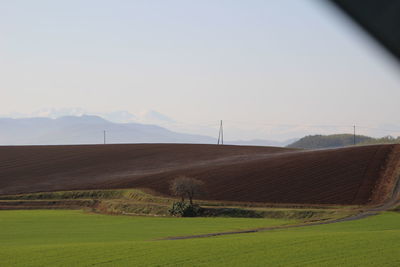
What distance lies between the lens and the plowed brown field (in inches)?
2552

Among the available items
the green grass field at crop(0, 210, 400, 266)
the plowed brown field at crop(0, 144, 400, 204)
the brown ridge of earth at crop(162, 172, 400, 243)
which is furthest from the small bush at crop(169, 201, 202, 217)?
the brown ridge of earth at crop(162, 172, 400, 243)

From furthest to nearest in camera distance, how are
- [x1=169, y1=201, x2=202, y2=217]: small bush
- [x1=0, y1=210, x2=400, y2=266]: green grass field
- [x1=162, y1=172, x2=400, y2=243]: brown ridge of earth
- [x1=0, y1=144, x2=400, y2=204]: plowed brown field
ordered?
[x1=0, y1=144, x2=400, y2=204]: plowed brown field < [x1=169, y1=201, x2=202, y2=217]: small bush < [x1=162, y1=172, x2=400, y2=243]: brown ridge of earth < [x1=0, y1=210, x2=400, y2=266]: green grass field

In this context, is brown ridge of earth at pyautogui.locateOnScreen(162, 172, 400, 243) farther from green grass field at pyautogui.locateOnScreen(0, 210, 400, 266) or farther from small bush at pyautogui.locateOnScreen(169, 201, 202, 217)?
small bush at pyautogui.locateOnScreen(169, 201, 202, 217)

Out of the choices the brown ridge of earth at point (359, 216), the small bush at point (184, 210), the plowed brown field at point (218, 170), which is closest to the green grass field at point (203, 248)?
the brown ridge of earth at point (359, 216)

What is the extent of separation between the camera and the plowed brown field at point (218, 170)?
6481 centimetres

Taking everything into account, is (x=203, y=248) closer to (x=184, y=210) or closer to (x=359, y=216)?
(x=359, y=216)

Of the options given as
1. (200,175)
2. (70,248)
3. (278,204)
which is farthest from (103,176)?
(70,248)

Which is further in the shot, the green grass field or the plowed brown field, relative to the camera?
the plowed brown field

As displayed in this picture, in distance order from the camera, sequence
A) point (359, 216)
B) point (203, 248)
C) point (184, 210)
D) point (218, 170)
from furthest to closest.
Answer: point (218, 170), point (184, 210), point (359, 216), point (203, 248)

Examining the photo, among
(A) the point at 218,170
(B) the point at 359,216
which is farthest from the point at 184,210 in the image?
(A) the point at 218,170

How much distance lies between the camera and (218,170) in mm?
78625

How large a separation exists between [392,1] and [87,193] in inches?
2967

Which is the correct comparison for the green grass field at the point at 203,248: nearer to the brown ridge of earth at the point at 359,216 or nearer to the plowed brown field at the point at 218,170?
the brown ridge of earth at the point at 359,216

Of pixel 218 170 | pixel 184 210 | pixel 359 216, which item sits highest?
pixel 218 170
